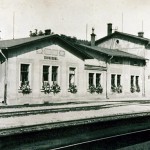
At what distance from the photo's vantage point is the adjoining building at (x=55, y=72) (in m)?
21.9

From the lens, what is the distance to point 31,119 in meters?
13.8

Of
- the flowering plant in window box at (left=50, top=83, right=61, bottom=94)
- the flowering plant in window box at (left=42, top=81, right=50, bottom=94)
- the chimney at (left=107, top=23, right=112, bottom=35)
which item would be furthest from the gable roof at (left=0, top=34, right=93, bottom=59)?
the chimney at (left=107, top=23, right=112, bottom=35)

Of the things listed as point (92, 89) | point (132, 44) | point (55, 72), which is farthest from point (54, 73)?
point (132, 44)

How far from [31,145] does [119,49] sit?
32.0 metres

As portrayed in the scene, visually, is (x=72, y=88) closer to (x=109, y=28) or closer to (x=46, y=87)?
(x=46, y=87)

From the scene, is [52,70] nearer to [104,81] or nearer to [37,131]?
[104,81]

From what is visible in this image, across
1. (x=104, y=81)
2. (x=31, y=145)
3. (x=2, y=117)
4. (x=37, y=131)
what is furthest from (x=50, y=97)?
(x=31, y=145)

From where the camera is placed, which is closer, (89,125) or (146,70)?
(89,125)

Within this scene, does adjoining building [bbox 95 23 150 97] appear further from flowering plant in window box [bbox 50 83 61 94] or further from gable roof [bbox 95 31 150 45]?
flowering plant in window box [bbox 50 83 61 94]

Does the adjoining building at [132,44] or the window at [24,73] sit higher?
the adjoining building at [132,44]

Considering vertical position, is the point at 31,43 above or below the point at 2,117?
above

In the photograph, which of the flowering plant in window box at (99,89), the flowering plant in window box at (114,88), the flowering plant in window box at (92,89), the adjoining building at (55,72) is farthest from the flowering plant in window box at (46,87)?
the flowering plant in window box at (114,88)

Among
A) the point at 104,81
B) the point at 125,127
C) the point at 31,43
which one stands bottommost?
the point at 125,127

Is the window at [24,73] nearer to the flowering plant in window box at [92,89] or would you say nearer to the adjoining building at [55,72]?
the adjoining building at [55,72]
